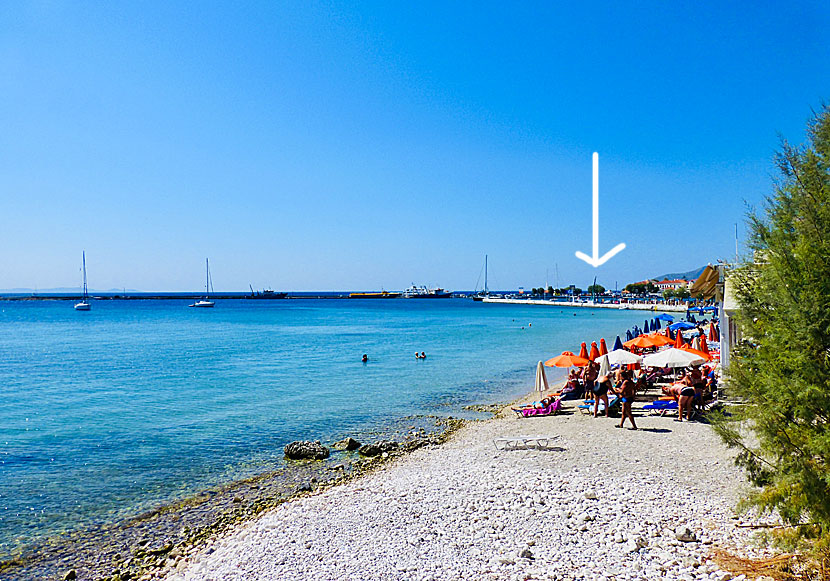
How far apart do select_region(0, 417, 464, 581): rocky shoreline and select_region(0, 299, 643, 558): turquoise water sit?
724 mm

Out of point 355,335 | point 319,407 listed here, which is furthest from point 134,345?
point 319,407

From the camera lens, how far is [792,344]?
4.71 m

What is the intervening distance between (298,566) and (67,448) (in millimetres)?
12399

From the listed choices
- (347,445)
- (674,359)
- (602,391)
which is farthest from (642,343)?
(347,445)

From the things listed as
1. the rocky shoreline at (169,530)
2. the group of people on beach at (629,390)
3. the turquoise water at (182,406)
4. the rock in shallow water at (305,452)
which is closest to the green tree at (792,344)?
the rocky shoreline at (169,530)

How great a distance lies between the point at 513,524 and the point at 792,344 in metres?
4.60

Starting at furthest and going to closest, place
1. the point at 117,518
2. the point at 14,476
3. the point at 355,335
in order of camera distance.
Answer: the point at 355,335, the point at 14,476, the point at 117,518

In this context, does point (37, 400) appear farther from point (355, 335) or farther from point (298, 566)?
point (355, 335)

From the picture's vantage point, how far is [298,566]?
705cm

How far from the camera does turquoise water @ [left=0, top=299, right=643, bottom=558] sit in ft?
40.0

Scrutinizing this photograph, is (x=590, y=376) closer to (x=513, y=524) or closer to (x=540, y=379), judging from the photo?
(x=540, y=379)

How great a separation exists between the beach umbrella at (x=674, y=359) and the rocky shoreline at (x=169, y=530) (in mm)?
8612

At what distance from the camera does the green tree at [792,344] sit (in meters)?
4.64

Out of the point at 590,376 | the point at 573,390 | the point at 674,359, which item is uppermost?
the point at 674,359
